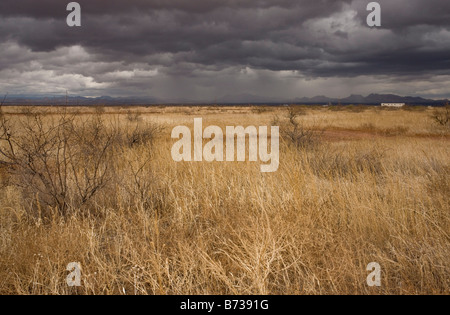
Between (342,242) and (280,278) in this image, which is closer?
(280,278)

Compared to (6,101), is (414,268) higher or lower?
lower

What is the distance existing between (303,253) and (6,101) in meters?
5.14

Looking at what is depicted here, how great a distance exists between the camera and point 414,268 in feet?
9.59

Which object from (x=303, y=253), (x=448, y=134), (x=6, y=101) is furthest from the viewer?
(x=448, y=134)
